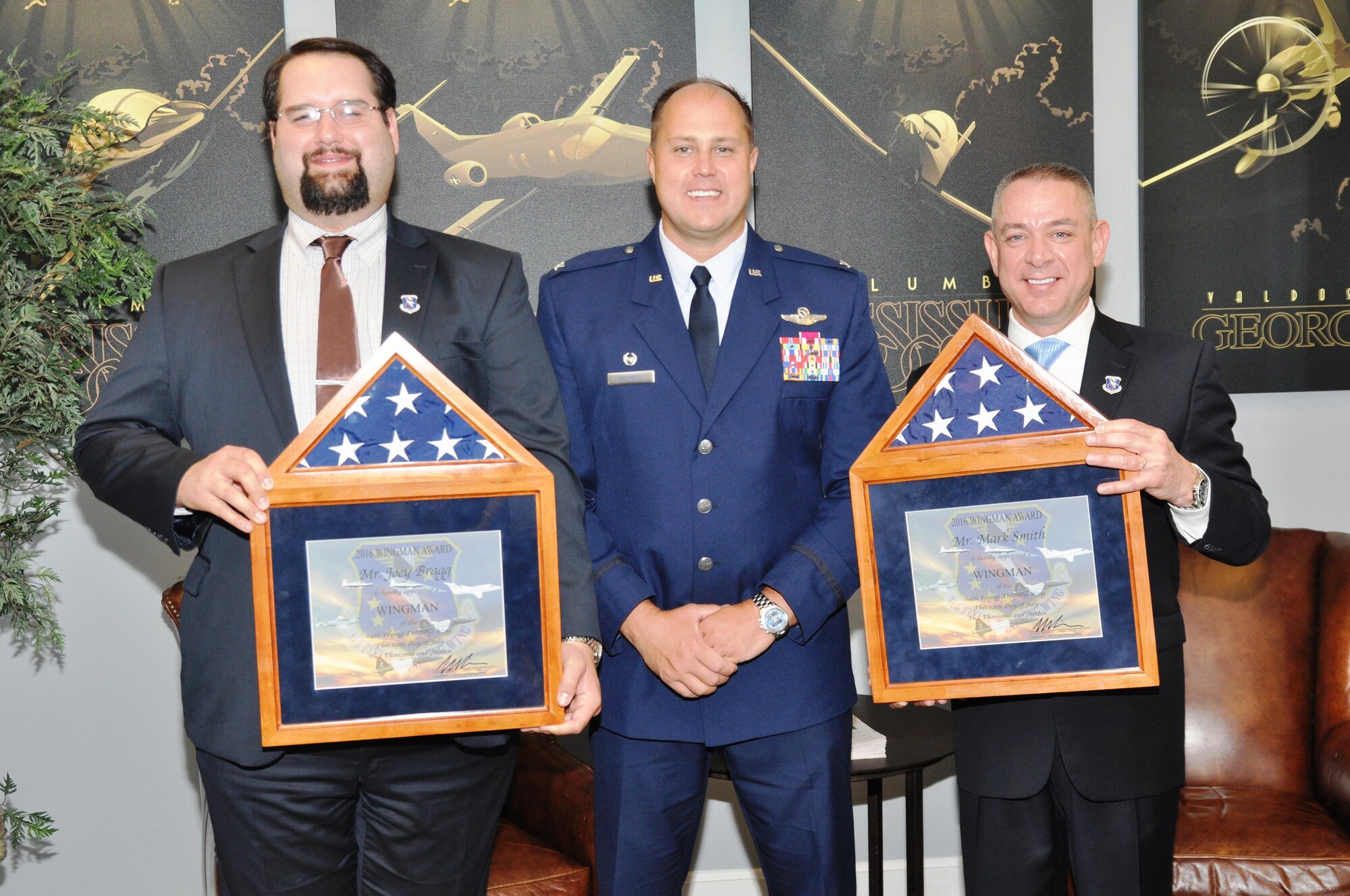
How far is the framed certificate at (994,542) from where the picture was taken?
1.80 metres

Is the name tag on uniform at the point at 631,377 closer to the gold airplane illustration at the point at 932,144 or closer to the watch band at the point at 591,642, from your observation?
the watch band at the point at 591,642

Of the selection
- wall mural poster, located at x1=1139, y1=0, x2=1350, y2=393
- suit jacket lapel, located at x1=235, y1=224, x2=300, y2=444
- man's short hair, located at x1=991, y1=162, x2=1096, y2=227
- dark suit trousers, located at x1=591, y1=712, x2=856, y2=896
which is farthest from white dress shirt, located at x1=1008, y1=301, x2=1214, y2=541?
wall mural poster, located at x1=1139, y1=0, x2=1350, y2=393

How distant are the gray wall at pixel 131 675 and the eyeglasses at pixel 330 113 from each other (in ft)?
5.03

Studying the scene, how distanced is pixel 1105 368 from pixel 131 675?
2.83 m

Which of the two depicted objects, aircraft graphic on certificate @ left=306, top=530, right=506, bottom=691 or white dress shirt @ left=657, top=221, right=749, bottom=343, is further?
white dress shirt @ left=657, top=221, right=749, bottom=343

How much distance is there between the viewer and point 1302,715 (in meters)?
3.01

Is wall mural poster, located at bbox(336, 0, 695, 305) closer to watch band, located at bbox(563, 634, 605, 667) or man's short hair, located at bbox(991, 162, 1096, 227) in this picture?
man's short hair, located at bbox(991, 162, 1096, 227)

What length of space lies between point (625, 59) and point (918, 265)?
1.06 m

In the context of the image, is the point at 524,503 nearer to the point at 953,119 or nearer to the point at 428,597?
the point at 428,597

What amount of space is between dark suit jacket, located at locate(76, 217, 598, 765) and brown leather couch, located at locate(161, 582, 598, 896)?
2.59 ft

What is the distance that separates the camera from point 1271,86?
11.0 ft

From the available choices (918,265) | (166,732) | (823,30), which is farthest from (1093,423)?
(166,732)

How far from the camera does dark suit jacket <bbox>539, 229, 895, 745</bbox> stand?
2.09 meters

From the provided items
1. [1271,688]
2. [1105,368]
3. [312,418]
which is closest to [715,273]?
[1105,368]
